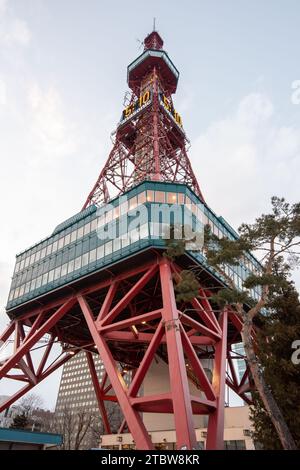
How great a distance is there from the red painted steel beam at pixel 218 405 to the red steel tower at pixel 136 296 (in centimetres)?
7

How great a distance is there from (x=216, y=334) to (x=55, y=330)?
18993 mm

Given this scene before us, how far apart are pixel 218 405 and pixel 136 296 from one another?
1310 centimetres

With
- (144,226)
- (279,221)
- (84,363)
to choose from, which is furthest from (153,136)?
(84,363)

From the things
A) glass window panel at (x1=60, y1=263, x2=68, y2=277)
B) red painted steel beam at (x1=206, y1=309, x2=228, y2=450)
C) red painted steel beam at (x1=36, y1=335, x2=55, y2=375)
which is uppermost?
glass window panel at (x1=60, y1=263, x2=68, y2=277)

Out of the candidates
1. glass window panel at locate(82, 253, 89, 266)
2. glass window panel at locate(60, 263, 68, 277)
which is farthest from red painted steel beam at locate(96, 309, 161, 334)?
glass window panel at locate(60, 263, 68, 277)

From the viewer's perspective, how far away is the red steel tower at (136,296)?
69.9ft

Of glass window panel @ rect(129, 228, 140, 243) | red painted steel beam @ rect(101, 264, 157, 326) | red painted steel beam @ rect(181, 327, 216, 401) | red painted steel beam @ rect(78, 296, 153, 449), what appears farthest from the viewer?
glass window panel @ rect(129, 228, 140, 243)

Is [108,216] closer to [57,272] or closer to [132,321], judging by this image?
[57,272]

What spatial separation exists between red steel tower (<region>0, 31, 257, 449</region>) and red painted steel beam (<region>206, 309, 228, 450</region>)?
7 cm

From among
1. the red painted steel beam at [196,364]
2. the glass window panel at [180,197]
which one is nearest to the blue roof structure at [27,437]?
the red painted steel beam at [196,364]

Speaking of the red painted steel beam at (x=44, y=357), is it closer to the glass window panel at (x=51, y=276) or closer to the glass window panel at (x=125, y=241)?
the glass window panel at (x=51, y=276)

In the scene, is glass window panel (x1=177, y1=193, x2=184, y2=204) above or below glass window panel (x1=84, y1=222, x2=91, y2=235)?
above

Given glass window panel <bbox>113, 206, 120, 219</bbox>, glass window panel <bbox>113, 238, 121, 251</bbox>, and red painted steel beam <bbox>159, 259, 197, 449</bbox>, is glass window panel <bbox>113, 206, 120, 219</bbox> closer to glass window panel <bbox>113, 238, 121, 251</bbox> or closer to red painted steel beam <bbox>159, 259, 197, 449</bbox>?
glass window panel <bbox>113, 238, 121, 251</bbox>

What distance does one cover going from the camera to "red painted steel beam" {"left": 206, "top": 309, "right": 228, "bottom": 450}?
20.7 metres
